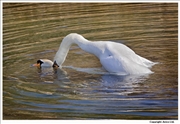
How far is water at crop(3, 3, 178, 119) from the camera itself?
769 cm

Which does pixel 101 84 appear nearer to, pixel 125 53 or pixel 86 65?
pixel 125 53

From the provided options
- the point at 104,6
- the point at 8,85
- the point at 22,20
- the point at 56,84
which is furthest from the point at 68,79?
the point at 104,6

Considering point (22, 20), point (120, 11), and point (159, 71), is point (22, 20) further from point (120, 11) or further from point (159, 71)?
point (159, 71)

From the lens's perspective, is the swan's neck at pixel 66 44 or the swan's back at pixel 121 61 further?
the swan's neck at pixel 66 44

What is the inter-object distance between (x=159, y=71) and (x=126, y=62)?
571mm

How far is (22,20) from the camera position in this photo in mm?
11898

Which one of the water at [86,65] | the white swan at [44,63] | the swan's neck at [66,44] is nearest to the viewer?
the water at [86,65]

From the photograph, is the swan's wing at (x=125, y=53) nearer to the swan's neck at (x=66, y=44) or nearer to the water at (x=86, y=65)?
the water at (x=86, y=65)

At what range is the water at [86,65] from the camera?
25.2 feet

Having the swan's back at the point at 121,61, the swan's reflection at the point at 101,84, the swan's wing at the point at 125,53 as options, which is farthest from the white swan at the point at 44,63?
the swan's wing at the point at 125,53

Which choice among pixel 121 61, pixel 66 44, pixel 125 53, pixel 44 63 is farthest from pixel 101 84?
pixel 44 63

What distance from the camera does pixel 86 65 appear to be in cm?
945

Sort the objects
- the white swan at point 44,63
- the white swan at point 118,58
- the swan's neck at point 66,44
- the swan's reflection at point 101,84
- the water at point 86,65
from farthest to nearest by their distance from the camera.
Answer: the white swan at point 44,63 < the swan's neck at point 66,44 < the white swan at point 118,58 < the swan's reflection at point 101,84 < the water at point 86,65

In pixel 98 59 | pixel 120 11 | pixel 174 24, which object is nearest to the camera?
pixel 98 59
